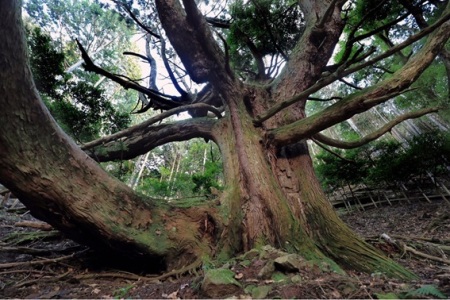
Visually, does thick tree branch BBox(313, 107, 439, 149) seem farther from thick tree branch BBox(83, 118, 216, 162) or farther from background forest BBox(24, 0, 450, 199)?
Result: thick tree branch BBox(83, 118, 216, 162)

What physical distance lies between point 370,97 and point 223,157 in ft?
5.91

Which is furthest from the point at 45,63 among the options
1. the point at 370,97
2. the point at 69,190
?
the point at 370,97

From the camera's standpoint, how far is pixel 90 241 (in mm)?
2158

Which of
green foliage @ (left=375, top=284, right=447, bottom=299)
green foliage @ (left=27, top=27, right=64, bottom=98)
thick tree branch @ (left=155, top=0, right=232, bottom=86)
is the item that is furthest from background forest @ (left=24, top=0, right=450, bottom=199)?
green foliage @ (left=375, top=284, right=447, bottom=299)

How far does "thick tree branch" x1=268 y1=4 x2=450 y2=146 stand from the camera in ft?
8.45

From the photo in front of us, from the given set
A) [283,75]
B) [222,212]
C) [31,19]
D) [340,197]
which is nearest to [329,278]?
[222,212]

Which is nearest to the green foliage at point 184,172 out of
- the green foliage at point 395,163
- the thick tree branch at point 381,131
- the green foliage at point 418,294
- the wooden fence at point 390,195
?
the thick tree branch at point 381,131

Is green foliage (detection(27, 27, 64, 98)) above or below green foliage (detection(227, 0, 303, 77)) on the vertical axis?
below

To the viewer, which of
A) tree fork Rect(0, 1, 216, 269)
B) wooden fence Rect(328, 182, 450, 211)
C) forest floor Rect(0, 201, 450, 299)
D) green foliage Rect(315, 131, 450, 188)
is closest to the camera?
forest floor Rect(0, 201, 450, 299)

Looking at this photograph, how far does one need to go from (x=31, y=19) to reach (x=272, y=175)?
52.0 feet

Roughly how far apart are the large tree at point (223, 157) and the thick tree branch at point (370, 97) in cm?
1

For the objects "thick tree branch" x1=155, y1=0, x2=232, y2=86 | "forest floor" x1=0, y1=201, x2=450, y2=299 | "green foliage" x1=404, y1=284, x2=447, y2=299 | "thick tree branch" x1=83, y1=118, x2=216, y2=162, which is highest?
"thick tree branch" x1=155, y1=0, x2=232, y2=86

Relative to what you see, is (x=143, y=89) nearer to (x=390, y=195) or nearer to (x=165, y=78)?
(x=165, y=78)

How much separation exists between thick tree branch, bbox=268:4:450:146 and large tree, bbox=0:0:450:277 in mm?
12
